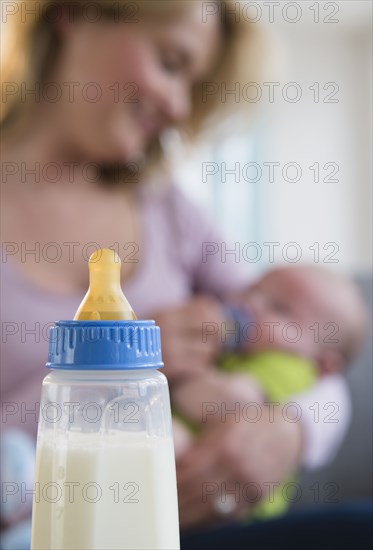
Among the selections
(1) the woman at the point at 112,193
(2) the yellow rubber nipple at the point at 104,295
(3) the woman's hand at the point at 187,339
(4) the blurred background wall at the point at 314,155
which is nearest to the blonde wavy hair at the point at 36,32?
(1) the woman at the point at 112,193

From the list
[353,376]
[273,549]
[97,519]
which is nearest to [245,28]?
[353,376]

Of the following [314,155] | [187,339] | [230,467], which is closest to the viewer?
[230,467]

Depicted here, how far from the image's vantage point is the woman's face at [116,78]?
97 cm

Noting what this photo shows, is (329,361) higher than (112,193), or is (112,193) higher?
(112,193)

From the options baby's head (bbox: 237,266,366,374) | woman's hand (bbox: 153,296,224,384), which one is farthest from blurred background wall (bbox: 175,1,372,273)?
woman's hand (bbox: 153,296,224,384)

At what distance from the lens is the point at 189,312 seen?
94 centimetres

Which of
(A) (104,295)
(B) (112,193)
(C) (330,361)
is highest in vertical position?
(B) (112,193)

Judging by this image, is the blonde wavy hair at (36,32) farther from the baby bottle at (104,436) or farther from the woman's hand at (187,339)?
the baby bottle at (104,436)

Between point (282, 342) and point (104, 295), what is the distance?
73cm

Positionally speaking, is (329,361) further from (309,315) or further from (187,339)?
(187,339)

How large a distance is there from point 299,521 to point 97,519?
0.40 m

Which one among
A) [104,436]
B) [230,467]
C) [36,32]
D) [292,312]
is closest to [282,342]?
[292,312]

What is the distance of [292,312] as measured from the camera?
1.02 m

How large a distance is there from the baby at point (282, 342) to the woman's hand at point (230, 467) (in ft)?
0.11
